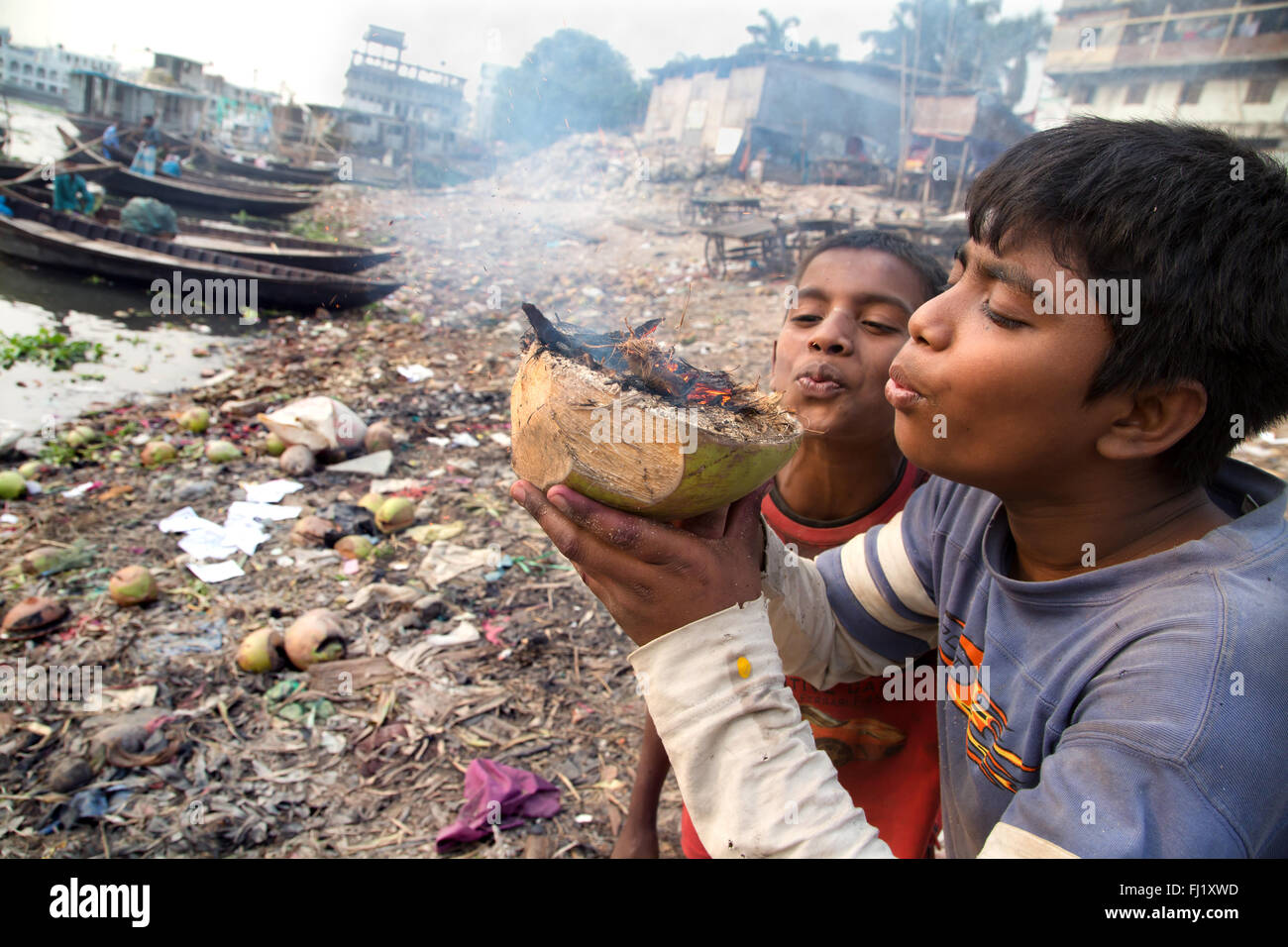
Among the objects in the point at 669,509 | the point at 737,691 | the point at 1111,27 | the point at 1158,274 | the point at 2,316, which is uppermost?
the point at 1111,27

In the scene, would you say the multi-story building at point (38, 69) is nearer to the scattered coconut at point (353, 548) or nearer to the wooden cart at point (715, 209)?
the wooden cart at point (715, 209)

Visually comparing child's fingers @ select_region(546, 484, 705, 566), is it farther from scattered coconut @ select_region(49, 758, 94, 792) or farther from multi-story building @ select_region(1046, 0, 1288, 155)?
multi-story building @ select_region(1046, 0, 1288, 155)

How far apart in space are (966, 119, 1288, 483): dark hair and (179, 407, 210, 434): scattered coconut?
273 inches

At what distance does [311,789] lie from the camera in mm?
2969

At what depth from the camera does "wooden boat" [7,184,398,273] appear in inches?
513

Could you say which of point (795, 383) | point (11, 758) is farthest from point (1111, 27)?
point (11, 758)

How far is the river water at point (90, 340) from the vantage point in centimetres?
742

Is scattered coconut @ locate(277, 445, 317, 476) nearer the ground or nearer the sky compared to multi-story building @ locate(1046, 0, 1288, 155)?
nearer the ground

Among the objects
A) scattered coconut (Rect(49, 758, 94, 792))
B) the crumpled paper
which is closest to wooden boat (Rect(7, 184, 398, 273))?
the crumpled paper

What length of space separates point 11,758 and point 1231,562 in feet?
13.2

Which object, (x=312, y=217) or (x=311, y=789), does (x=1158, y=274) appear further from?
(x=312, y=217)

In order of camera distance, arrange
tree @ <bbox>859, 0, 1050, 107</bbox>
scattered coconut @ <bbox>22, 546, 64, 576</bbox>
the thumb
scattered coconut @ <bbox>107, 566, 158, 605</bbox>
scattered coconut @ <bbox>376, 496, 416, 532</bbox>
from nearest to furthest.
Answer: the thumb < scattered coconut @ <bbox>107, 566, 158, 605</bbox> < scattered coconut @ <bbox>22, 546, 64, 576</bbox> < scattered coconut @ <bbox>376, 496, 416, 532</bbox> < tree @ <bbox>859, 0, 1050, 107</bbox>

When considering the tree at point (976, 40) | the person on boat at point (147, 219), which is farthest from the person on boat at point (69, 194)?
the tree at point (976, 40)

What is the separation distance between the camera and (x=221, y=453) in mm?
5758
